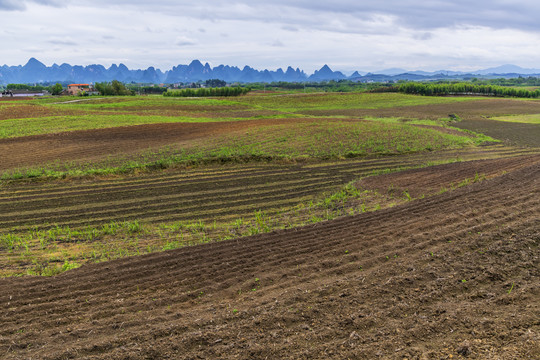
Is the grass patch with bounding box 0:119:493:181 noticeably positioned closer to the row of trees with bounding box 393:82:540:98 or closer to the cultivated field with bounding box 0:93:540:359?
the cultivated field with bounding box 0:93:540:359

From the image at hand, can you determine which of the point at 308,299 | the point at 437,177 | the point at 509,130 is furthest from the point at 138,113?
the point at 308,299

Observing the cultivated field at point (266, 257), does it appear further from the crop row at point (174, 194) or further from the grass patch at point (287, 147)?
the grass patch at point (287, 147)

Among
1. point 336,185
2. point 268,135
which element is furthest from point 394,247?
point 268,135

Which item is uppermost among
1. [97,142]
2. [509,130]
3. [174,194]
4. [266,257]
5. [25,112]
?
[25,112]

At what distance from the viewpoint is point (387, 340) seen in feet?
21.1

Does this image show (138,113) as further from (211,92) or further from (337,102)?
(211,92)

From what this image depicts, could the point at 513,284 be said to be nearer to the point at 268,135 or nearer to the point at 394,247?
the point at 394,247

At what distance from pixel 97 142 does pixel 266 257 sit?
26.4 m

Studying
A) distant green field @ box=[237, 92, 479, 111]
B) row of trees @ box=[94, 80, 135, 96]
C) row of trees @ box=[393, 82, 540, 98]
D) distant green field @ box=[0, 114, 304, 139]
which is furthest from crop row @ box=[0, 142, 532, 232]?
row of trees @ box=[94, 80, 135, 96]

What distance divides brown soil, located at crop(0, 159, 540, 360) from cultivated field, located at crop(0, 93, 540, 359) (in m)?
0.04

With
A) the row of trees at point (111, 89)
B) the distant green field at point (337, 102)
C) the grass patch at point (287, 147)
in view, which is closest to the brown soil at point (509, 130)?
the grass patch at point (287, 147)

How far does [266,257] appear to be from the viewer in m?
10.5

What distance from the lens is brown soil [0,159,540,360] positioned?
21.2 feet

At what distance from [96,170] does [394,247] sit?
1933 cm
